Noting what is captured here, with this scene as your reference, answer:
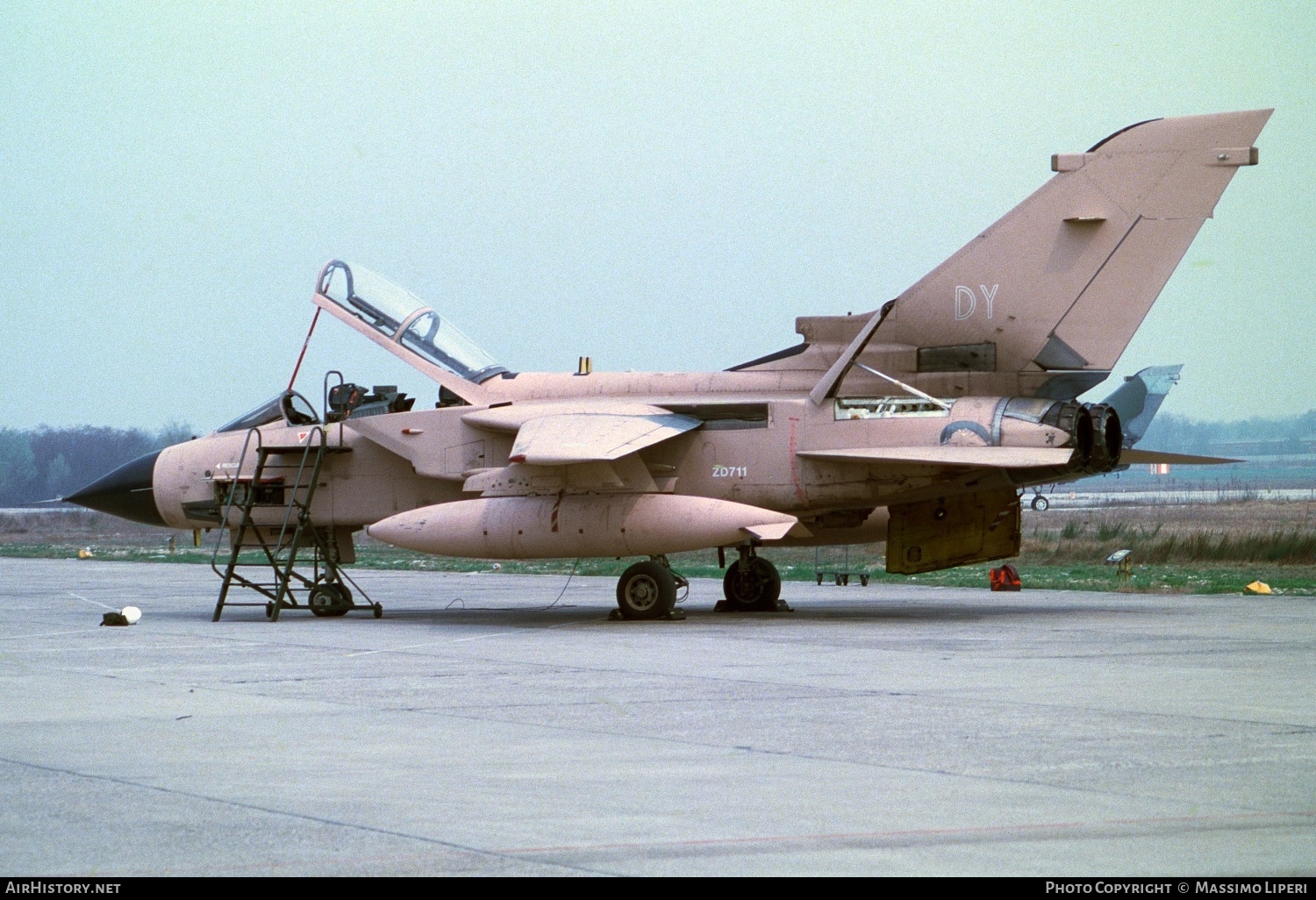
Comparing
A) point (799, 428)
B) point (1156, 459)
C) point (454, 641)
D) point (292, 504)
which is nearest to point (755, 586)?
point (799, 428)

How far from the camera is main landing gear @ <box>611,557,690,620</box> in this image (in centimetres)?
1747

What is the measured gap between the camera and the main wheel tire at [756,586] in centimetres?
1931

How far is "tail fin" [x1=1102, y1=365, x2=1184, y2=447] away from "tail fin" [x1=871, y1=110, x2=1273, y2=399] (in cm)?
2756

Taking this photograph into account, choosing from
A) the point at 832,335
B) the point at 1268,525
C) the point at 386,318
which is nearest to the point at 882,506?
the point at 832,335

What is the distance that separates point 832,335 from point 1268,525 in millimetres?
33425

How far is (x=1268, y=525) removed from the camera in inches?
1853

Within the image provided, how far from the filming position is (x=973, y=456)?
52.0 ft

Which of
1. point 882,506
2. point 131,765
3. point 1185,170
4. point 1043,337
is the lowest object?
point 131,765

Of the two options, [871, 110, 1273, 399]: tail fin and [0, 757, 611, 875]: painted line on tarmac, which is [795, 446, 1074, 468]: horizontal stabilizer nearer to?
[871, 110, 1273, 399]: tail fin

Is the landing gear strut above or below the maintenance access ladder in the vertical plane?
below

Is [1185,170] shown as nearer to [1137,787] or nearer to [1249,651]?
[1249,651]

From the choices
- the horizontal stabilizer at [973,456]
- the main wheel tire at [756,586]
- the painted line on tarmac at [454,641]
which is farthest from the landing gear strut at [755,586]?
the horizontal stabilizer at [973,456]

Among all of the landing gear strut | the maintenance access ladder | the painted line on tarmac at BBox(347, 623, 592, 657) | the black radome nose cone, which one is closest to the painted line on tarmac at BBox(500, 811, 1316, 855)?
the painted line on tarmac at BBox(347, 623, 592, 657)
